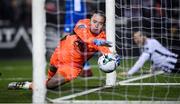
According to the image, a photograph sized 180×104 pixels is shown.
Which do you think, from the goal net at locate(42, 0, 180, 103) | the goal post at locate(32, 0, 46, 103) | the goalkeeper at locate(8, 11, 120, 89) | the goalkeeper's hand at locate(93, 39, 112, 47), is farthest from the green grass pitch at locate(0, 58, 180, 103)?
the goal post at locate(32, 0, 46, 103)

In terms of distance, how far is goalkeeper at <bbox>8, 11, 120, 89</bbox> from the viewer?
8273mm

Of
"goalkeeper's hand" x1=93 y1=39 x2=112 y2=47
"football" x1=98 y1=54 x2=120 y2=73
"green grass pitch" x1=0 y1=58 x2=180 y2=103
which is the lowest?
"green grass pitch" x1=0 y1=58 x2=180 y2=103

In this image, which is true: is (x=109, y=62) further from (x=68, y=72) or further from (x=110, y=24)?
(x=110, y=24)

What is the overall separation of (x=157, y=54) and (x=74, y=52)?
277 cm

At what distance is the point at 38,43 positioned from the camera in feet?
21.8

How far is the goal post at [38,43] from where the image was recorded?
662cm

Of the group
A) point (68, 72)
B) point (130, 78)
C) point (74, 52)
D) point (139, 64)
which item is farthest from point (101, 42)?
point (139, 64)

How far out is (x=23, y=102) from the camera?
736 centimetres

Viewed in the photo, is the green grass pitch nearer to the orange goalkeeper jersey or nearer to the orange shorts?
the orange shorts

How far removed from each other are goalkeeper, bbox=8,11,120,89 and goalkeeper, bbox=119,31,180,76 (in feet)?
7.37

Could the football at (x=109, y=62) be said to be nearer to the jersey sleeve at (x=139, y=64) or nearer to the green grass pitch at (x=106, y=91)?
the green grass pitch at (x=106, y=91)

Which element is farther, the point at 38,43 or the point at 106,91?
the point at 106,91

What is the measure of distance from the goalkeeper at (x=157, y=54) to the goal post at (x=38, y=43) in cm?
412

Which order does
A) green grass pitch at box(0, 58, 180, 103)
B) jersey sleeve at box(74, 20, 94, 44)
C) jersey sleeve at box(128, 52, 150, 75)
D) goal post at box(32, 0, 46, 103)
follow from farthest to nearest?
jersey sleeve at box(128, 52, 150, 75), jersey sleeve at box(74, 20, 94, 44), green grass pitch at box(0, 58, 180, 103), goal post at box(32, 0, 46, 103)
